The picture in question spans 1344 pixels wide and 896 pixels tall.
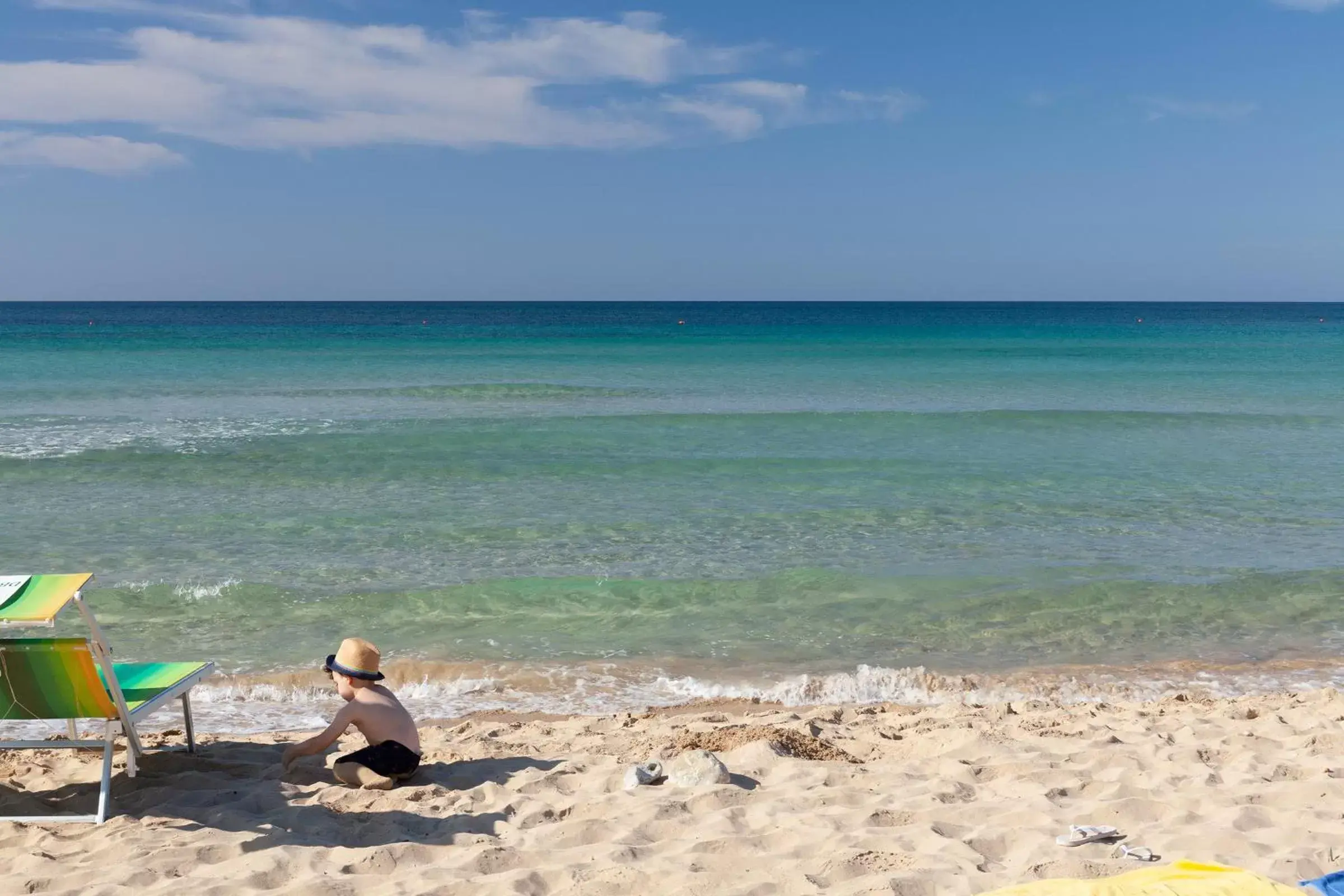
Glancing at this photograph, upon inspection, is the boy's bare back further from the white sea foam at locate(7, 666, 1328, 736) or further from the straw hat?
the white sea foam at locate(7, 666, 1328, 736)

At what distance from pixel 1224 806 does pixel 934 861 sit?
5.07 ft

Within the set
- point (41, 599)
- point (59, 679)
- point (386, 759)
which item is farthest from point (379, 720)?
point (41, 599)

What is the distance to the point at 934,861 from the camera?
13.4 ft

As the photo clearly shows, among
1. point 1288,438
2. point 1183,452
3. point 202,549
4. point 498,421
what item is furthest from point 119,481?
point 1288,438

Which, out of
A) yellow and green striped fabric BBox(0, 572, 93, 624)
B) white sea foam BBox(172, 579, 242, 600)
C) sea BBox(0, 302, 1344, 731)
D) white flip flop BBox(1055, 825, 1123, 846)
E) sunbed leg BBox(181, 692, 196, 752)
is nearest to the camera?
white flip flop BBox(1055, 825, 1123, 846)

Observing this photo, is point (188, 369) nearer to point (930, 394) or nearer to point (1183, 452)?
point (930, 394)

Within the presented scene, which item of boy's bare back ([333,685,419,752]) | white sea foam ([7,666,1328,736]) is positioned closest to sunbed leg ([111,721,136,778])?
boy's bare back ([333,685,419,752])

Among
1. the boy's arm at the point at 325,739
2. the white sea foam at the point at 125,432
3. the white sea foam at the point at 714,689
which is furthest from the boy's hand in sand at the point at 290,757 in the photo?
the white sea foam at the point at 125,432

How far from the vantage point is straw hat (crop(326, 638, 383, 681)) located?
528 centimetres

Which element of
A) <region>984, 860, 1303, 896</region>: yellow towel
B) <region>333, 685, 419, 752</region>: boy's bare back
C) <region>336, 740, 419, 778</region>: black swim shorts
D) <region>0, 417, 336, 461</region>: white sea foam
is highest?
<region>984, 860, 1303, 896</region>: yellow towel

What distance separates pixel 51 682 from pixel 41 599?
1.32 feet

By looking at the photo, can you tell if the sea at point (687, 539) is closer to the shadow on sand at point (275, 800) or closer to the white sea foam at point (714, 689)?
the white sea foam at point (714, 689)

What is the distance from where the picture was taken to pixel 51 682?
Result: 4.64m

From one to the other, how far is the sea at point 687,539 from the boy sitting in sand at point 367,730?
4.81ft
